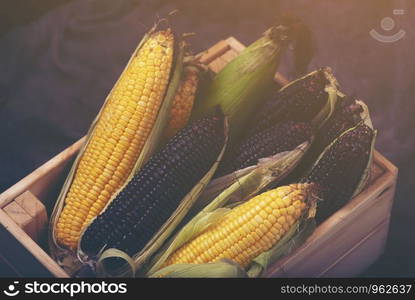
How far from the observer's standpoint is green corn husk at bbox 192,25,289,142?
170 centimetres

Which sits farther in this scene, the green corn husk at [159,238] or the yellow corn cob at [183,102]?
Answer: the yellow corn cob at [183,102]

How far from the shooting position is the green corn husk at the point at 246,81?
1.70 m

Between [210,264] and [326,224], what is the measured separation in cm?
29

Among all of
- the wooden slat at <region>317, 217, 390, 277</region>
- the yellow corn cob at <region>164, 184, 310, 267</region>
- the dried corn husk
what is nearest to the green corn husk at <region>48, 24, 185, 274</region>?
the yellow corn cob at <region>164, 184, 310, 267</region>

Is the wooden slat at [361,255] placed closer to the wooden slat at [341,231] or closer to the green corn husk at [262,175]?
the wooden slat at [341,231]

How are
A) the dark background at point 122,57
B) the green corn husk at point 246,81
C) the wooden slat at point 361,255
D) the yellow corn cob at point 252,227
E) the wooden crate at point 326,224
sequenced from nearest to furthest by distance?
the yellow corn cob at point 252,227, the wooden crate at point 326,224, the green corn husk at point 246,81, the wooden slat at point 361,255, the dark background at point 122,57

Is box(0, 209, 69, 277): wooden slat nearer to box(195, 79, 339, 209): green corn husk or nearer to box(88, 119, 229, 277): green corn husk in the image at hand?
box(88, 119, 229, 277): green corn husk

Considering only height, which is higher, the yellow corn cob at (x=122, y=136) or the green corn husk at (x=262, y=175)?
the yellow corn cob at (x=122, y=136)

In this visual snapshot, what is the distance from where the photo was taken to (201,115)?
1.72 meters

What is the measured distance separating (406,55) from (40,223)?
137 centimetres

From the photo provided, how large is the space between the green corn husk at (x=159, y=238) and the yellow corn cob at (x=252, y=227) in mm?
81

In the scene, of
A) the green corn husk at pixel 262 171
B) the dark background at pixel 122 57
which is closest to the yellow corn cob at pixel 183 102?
the green corn husk at pixel 262 171

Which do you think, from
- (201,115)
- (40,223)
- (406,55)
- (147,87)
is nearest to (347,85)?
(406,55)

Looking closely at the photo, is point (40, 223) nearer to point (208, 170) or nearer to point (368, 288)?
point (208, 170)
